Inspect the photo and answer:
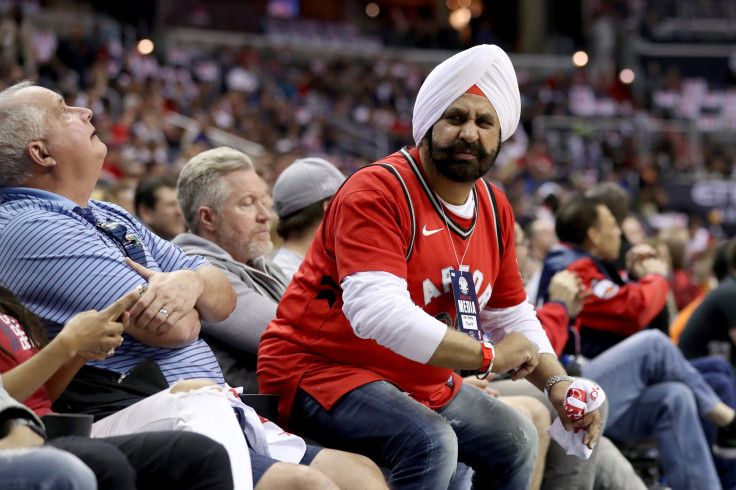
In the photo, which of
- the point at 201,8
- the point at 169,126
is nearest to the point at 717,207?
the point at 169,126

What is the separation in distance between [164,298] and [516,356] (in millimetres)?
986

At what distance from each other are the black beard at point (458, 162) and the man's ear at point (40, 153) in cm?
106

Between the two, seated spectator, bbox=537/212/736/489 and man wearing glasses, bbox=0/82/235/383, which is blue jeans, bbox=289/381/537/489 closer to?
man wearing glasses, bbox=0/82/235/383

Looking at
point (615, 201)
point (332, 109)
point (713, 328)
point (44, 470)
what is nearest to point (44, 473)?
point (44, 470)

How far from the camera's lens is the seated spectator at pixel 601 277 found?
4516 millimetres

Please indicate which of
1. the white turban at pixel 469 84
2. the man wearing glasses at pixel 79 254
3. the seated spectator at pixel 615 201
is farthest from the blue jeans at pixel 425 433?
the seated spectator at pixel 615 201

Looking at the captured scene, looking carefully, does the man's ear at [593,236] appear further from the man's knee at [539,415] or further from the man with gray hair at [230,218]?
the man with gray hair at [230,218]

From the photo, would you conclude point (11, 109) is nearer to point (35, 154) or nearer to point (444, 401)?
point (35, 154)

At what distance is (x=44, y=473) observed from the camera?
6.01 feet

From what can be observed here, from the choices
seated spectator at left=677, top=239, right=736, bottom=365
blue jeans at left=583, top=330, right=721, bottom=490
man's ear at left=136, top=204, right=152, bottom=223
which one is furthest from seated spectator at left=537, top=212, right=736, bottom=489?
man's ear at left=136, top=204, right=152, bottom=223

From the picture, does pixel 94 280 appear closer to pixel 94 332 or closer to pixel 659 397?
pixel 94 332

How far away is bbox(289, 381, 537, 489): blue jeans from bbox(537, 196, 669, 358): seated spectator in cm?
171

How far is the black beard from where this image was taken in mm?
2719

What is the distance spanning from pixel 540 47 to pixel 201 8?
943 cm
